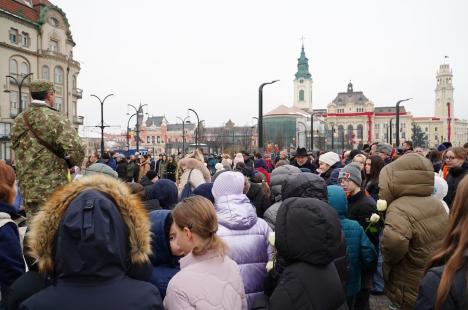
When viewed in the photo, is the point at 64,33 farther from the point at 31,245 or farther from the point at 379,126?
the point at 379,126

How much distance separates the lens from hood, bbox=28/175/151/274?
84.7 inches

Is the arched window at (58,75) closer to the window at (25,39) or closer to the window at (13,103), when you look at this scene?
the window at (25,39)

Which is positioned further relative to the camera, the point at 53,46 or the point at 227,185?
the point at 53,46

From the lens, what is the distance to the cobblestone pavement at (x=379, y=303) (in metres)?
6.55

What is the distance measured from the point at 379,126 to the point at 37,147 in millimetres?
164756

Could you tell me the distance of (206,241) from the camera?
126 inches

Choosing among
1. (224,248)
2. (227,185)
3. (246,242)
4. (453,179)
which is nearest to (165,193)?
(227,185)

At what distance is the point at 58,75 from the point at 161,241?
56.5m

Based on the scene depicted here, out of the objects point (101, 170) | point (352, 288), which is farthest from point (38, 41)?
point (352, 288)

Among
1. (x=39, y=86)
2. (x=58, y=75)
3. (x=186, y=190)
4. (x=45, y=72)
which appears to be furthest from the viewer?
(x=58, y=75)

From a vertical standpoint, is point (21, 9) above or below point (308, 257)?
above

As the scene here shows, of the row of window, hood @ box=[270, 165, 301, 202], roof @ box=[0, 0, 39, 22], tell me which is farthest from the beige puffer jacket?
the row of window

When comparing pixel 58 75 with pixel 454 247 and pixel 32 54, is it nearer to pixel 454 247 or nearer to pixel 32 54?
pixel 32 54

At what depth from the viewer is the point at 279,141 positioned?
98.2 metres
